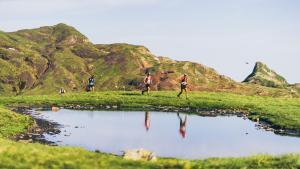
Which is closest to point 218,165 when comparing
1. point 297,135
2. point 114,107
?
point 297,135

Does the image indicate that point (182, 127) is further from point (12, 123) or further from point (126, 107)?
point (126, 107)

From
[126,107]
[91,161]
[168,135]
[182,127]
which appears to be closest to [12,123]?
[168,135]

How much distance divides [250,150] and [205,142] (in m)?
4.32

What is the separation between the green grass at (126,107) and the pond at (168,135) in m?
5.03

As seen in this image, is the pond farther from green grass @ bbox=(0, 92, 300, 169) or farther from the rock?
the rock

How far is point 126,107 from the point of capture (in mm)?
70188

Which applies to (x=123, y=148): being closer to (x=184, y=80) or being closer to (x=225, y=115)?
(x=225, y=115)

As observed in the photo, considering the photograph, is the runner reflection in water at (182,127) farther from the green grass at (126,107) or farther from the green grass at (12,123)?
the green grass at (12,123)

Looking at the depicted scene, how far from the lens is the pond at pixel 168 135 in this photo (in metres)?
39.3

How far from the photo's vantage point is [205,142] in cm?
4303

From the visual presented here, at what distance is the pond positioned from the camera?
129 feet

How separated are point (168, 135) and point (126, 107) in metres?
25.0

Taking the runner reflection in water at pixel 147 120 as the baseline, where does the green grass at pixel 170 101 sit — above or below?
above

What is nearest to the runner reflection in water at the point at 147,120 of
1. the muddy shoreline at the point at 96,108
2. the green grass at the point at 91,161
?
the muddy shoreline at the point at 96,108
